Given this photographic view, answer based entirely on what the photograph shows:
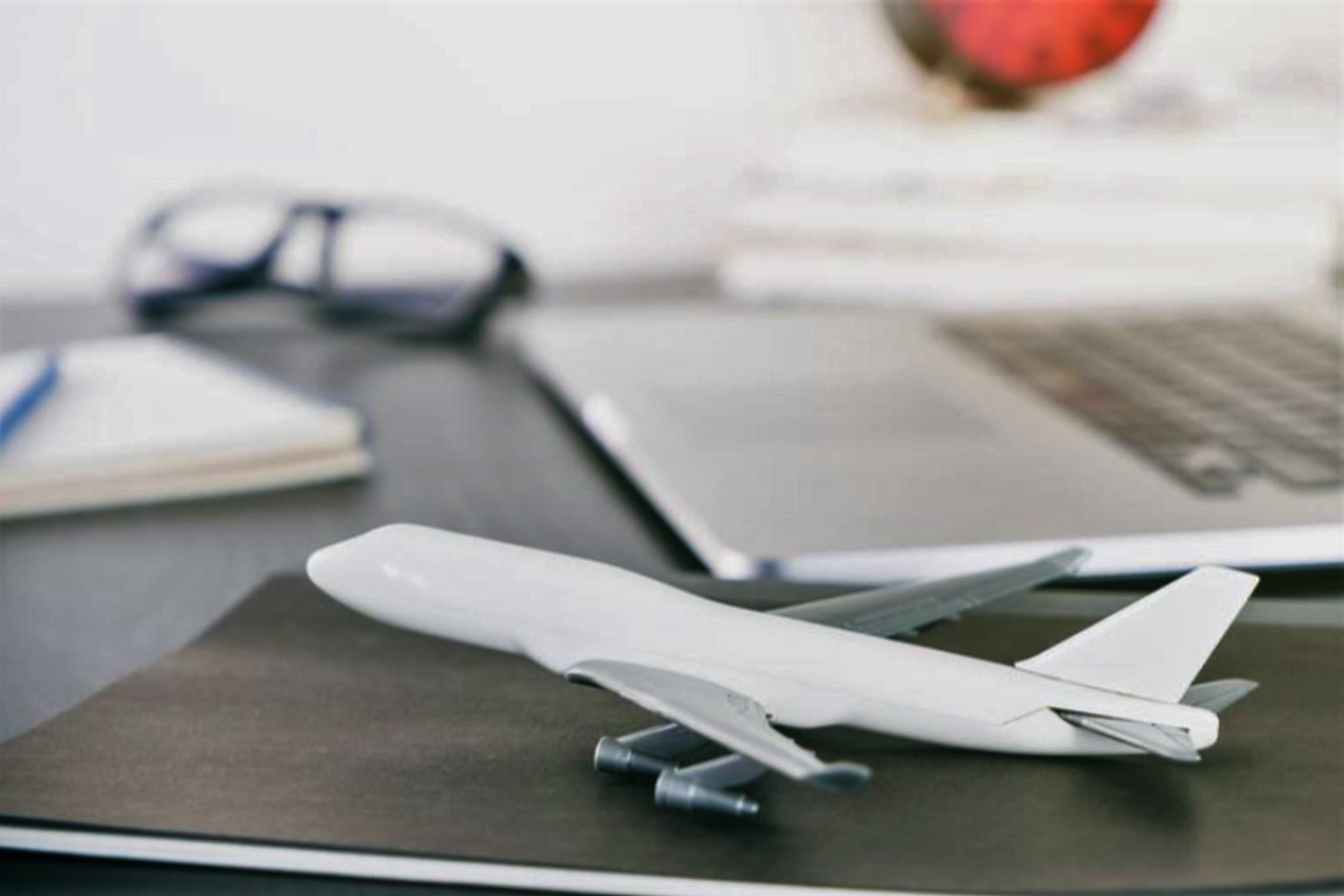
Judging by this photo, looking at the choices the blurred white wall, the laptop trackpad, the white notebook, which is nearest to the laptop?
the laptop trackpad

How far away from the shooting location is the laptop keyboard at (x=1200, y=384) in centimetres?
56

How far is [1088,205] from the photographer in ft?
2.95

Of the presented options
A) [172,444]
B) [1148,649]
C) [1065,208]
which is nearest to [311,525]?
[172,444]

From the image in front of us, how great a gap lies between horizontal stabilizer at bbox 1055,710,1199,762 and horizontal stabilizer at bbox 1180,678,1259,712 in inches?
0.6

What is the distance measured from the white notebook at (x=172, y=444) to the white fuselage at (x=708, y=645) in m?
0.27

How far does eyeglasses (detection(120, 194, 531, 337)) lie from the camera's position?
88 cm

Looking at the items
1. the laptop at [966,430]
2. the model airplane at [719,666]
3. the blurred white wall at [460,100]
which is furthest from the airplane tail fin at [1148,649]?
the blurred white wall at [460,100]

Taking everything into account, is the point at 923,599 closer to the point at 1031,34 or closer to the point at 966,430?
the point at 966,430

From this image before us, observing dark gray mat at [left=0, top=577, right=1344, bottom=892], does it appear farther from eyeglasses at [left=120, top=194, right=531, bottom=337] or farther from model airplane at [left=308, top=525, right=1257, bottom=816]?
eyeglasses at [left=120, top=194, right=531, bottom=337]

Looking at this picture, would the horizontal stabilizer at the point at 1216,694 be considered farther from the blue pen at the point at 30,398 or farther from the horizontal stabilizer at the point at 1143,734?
the blue pen at the point at 30,398

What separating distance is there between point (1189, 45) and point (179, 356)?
29.5 inches

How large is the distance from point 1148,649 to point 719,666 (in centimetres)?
9

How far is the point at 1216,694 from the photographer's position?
1.18 ft

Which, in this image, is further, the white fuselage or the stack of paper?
the stack of paper
